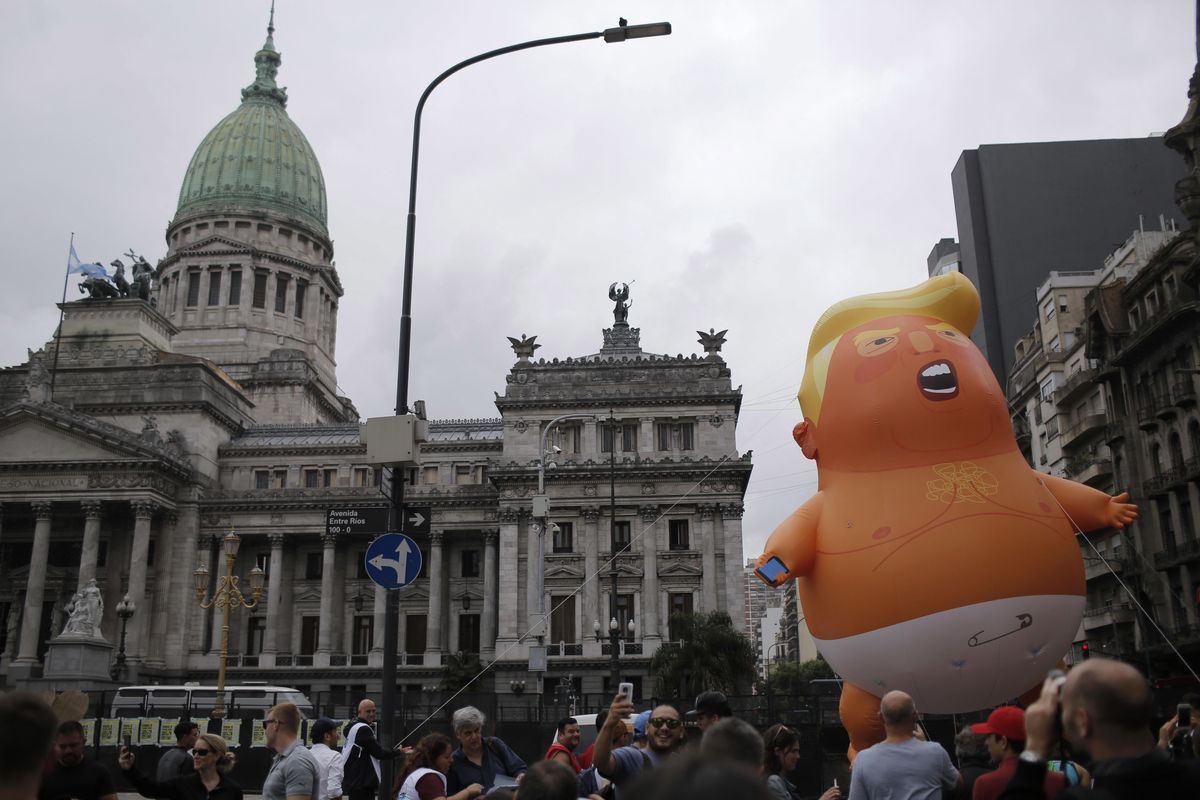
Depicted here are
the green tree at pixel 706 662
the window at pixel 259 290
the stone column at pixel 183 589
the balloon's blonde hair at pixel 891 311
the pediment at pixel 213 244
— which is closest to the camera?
the balloon's blonde hair at pixel 891 311

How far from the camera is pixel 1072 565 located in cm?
1402

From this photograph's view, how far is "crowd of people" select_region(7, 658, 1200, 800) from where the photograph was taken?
4.66 m

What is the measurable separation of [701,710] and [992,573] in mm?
6125

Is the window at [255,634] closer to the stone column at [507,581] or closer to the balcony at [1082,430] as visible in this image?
the stone column at [507,581]

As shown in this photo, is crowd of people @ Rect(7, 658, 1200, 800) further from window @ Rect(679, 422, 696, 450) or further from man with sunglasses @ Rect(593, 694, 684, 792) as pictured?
window @ Rect(679, 422, 696, 450)

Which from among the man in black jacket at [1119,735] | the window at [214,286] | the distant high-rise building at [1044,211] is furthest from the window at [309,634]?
the man in black jacket at [1119,735]

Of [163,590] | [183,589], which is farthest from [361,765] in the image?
[163,590]

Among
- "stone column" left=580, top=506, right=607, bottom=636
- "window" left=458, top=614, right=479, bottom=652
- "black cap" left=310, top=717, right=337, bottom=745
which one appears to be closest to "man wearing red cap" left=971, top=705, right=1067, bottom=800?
"black cap" left=310, top=717, right=337, bottom=745

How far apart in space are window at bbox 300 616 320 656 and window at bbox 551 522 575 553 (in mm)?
16119

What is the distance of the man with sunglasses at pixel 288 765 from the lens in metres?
9.68

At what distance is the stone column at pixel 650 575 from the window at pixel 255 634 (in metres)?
23.6

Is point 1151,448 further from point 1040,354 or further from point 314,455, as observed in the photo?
point 314,455

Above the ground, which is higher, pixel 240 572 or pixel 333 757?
pixel 240 572

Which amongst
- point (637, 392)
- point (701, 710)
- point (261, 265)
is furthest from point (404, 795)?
point (261, 265)
